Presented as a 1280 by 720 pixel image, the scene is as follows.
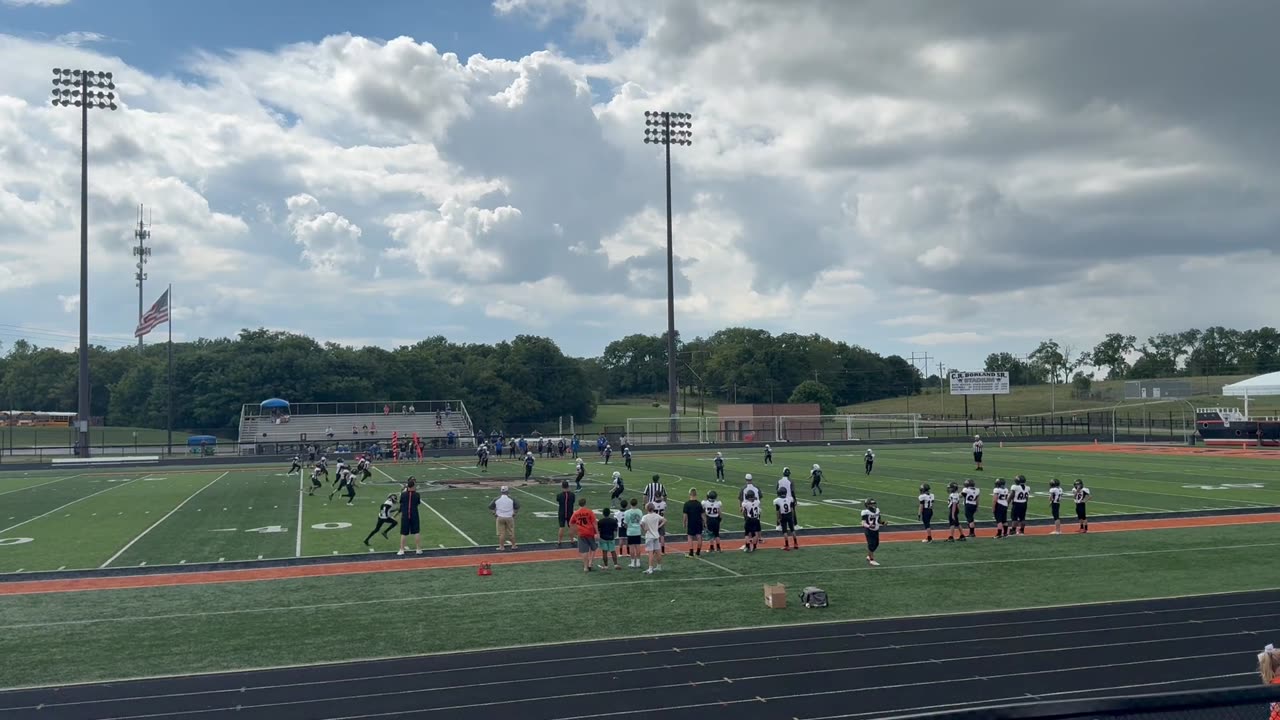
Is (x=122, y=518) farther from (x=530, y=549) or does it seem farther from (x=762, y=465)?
(x=762, y=465)

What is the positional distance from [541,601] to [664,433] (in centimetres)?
5740

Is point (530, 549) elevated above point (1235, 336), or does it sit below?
below

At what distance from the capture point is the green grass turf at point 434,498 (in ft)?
80.9

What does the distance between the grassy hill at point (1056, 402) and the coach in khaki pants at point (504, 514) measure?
9540 cm

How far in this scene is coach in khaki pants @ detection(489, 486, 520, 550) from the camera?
22.1 m

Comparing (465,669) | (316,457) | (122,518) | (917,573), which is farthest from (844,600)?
Result: (316,457)

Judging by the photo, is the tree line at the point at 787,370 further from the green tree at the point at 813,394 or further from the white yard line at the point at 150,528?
the white yard line at the point at 150,528

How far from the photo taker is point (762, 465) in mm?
50844

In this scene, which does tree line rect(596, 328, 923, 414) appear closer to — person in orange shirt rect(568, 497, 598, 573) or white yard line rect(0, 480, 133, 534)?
white yard line rect(0, 480, 133, 534)

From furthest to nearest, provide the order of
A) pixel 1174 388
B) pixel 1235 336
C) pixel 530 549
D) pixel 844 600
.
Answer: pixel 1235 336
pixel 1174 388
pixel 530 549
pixel 844 600

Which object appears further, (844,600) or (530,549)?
(530,549)

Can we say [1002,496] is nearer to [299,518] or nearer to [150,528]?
[299,518]

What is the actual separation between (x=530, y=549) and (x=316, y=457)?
35234 mm

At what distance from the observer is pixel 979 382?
87.5 m
